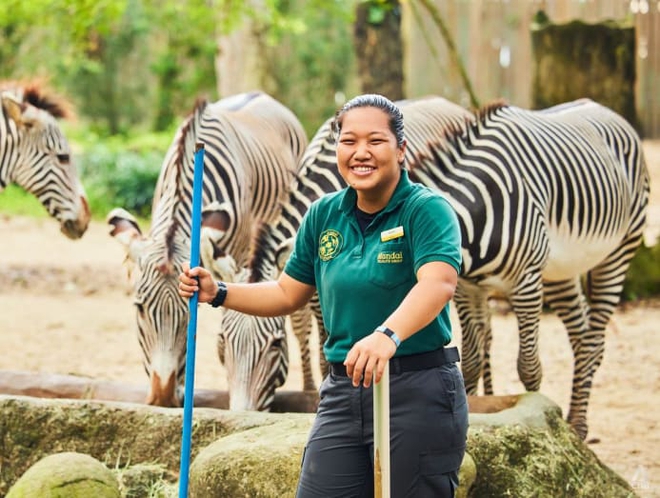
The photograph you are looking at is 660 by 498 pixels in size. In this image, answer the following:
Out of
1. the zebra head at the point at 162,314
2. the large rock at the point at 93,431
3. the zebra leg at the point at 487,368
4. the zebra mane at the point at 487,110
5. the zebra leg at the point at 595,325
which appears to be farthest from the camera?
the zebra leg at the point at 487,368

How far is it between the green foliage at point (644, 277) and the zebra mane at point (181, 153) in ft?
19.0

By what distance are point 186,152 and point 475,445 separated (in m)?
2.98

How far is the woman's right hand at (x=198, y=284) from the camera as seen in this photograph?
3.35 m

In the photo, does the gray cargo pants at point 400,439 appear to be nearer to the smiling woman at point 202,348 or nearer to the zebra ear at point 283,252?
the zebra ear at point 283,252

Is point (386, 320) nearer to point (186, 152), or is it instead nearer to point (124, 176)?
point (186, 152)

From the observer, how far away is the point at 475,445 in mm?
4367

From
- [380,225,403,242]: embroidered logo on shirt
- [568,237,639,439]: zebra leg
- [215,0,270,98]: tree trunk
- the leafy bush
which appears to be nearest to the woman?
[380,225,403,242]: embroidered logo on shirt

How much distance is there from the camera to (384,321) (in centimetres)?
308

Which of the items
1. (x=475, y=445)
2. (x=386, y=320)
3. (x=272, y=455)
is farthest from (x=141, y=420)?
(x=386, y=320)

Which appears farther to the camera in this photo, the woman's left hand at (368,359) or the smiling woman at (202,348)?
the smiling woman at (202,348)

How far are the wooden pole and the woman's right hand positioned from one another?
2.40 feet

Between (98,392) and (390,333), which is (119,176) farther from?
(390,333)

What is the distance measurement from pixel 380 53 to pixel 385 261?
10.2 metres

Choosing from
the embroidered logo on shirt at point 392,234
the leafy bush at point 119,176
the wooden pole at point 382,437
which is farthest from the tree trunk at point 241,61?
the wooden pole at point 382,437
